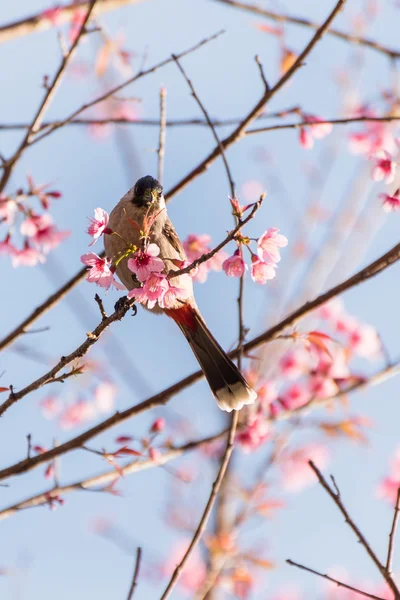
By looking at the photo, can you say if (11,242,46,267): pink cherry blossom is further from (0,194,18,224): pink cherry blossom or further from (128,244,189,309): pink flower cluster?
(128,244,189,309): pink flower cluster

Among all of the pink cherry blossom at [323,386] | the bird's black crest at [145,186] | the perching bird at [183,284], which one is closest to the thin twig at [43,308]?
the perching bird at [183,284]

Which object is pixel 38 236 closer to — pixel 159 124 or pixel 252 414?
pixel 159 124

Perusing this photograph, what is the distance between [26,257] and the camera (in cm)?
388

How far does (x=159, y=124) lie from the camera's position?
3619 mm

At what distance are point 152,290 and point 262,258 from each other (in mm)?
404

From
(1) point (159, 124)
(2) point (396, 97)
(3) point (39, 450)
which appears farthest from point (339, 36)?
(3) point (39, 450)

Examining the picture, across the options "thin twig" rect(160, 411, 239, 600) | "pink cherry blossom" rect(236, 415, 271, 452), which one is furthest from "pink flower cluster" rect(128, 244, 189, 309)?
"pink cherry blossom" rect(236, 415, 271, 452)

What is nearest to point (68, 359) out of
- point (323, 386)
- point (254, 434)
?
point (254, 434)

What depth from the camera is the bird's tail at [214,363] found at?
352 cm

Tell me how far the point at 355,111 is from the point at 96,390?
3.17 m

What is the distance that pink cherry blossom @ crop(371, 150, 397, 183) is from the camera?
3.28 m

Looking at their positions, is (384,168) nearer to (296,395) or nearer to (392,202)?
(392,202)

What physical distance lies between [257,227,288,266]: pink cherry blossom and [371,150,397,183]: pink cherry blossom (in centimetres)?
110

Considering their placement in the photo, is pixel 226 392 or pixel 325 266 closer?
pixel 226 392
